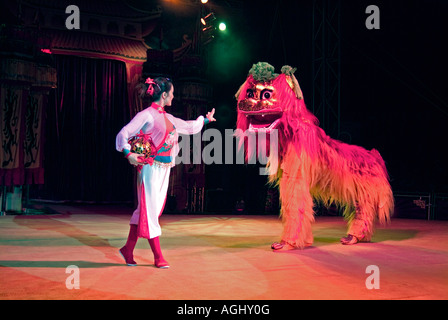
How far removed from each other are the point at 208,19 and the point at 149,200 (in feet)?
18.1

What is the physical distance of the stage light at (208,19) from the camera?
7.99 metres

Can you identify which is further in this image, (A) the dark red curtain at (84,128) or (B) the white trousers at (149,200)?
(A) the dark red curtain at (84,128)

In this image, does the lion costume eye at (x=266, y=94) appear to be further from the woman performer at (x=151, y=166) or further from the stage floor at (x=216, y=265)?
the stage floor at (x=216, y=265)

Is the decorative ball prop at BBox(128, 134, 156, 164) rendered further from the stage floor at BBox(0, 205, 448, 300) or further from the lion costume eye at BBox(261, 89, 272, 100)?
the lion costume eye at BBox(261, 89, 272, 100)

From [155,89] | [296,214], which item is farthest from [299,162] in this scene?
[155,89]

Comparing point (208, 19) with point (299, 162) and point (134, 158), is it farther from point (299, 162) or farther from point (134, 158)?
point (134, 158)

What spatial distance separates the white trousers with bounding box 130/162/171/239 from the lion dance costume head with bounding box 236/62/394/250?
4.12 feet

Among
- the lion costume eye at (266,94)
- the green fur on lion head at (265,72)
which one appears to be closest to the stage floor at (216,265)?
the lion costume eye at (266,94)

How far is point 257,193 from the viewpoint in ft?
28.7

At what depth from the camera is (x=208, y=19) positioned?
8.08 metres

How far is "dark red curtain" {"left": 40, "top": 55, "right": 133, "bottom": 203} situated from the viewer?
26.9 feet

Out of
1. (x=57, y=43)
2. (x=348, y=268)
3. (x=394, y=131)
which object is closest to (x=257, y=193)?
(x=394, y=131)

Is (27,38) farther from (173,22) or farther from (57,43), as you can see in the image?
(173,22)

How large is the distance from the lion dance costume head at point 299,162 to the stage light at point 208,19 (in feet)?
13.1
